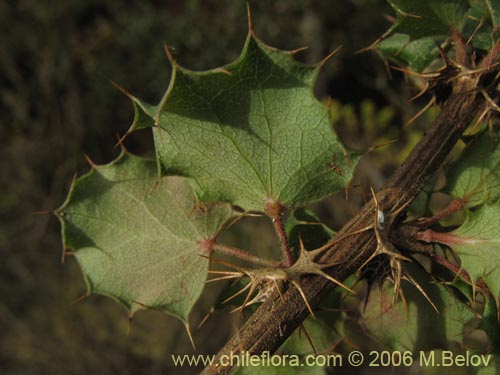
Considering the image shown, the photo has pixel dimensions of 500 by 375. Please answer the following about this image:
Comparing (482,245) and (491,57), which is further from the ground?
(491,57)

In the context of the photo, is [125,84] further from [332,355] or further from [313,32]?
[332,355]

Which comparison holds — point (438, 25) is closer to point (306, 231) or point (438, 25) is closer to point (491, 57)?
point (491, 57)

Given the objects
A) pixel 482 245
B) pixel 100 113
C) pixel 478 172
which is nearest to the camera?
pixel 482 245

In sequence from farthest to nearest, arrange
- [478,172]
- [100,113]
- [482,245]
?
[100,113] < [478,172] < [482,245]

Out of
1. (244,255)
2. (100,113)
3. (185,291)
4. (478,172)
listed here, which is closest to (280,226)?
(244,255)

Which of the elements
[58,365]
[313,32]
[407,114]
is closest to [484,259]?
[407,114]

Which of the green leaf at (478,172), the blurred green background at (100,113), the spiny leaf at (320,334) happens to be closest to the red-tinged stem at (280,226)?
the spiny leaf at (320,334)
